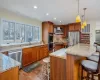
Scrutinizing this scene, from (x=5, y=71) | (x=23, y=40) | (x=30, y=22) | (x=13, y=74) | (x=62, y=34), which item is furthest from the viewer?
A: (x=62, y=34)

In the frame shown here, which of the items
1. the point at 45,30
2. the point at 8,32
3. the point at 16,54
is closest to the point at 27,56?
the point at 16,54

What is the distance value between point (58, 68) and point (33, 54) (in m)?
2.43

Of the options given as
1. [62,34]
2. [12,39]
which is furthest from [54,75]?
[62,34]

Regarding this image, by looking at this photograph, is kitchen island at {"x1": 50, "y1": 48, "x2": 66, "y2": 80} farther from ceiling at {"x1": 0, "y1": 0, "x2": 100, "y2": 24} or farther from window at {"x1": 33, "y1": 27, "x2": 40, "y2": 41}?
window at {"x1": 33, "y1": 27, "x2": 40, "y2": 41}

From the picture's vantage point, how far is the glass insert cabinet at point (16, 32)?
3559 millimetres

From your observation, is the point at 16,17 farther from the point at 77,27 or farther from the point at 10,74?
the point at 77,27

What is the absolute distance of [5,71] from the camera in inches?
47.4

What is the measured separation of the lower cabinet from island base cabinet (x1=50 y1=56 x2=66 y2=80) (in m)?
1.89

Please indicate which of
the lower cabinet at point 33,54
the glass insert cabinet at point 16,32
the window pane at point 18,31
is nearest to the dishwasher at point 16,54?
the lower cabinet at point 33,54

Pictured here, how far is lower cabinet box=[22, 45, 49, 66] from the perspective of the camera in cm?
388

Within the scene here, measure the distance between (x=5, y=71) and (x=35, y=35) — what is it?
4420 millimetres

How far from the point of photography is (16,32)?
13.8 feet

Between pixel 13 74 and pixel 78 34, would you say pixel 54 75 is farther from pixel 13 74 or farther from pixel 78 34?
pixel 78 34

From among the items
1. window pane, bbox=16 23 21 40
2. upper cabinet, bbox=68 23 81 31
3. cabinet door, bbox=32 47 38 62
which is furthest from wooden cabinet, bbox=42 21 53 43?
window pane, bbox=16 23 21 40
